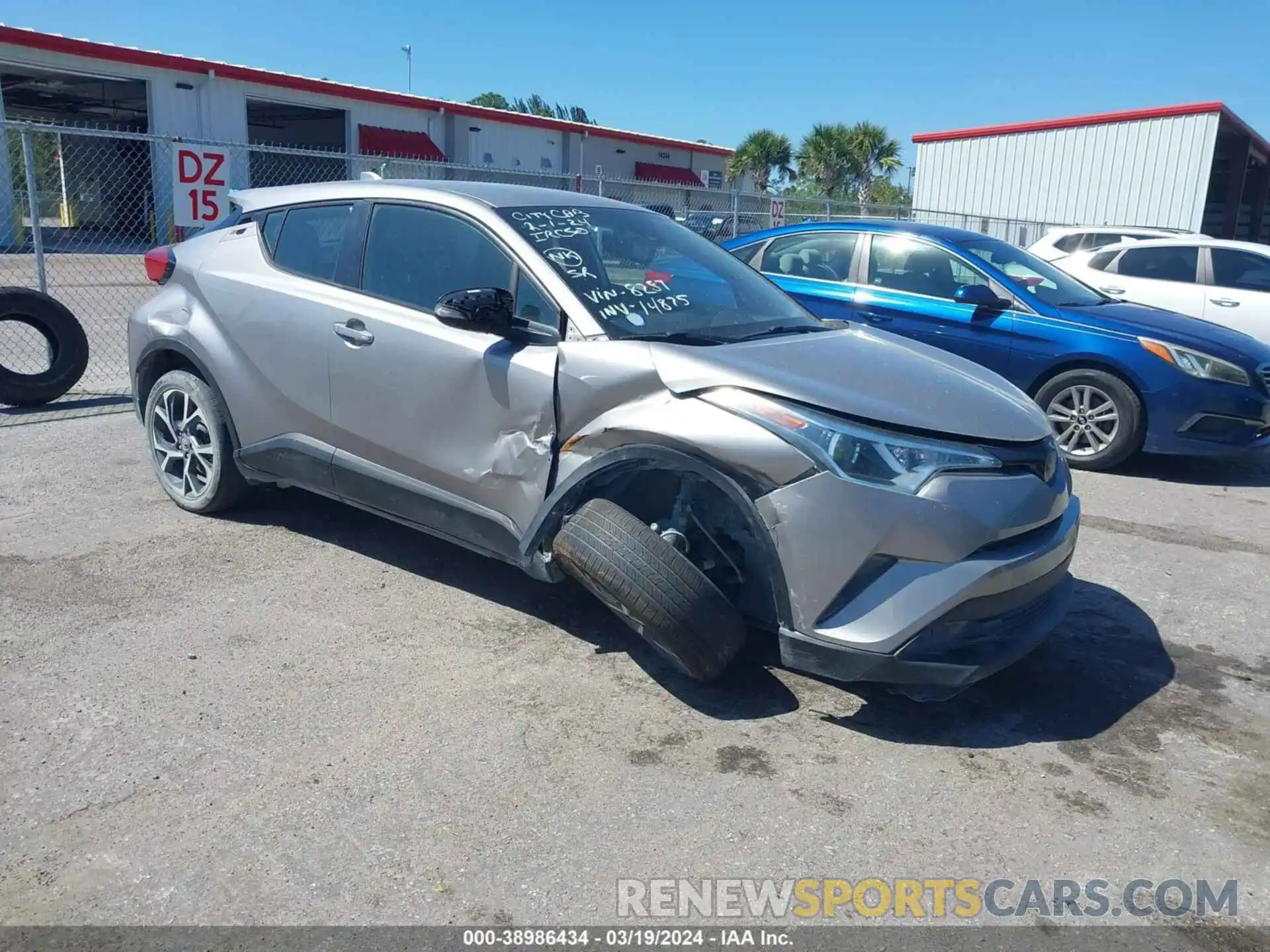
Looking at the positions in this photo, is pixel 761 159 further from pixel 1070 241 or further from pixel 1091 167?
pixel 1070 241

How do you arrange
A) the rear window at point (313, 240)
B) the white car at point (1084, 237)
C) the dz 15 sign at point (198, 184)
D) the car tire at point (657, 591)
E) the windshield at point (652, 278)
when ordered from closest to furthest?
the car tire at point (657, 591), the windshield at point (652, 278), the rear window at point (313, 240), the dz 15 sign at point (198, 184), the white car at point (1084, 237)

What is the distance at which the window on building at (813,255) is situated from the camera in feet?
26.6

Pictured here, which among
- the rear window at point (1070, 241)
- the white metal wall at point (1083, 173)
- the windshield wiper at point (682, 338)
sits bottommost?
the windshield wiper at point (682, 338)

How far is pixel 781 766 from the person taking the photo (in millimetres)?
3260

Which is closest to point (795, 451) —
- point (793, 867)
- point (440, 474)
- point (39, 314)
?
point (793, 867)

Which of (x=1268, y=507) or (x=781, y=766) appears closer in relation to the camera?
(x=781, y=766)

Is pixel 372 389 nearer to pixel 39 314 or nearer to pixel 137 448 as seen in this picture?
pixel 137 448

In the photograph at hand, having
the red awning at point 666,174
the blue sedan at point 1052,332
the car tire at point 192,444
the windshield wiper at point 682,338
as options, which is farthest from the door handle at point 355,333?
the red awning at point 666,174

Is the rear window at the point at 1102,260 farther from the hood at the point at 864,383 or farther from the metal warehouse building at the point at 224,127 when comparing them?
the metal warehouse building at the point at 224,127

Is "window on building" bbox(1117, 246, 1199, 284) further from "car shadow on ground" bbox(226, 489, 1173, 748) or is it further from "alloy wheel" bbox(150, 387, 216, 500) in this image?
Result: "alloy wheel" bbox(150, 387, 216, 500)

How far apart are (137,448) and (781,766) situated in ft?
16.8

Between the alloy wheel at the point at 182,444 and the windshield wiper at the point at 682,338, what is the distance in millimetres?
2430

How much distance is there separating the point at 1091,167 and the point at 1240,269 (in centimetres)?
1610

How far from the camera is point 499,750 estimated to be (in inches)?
129
